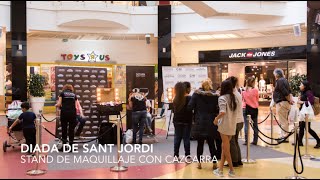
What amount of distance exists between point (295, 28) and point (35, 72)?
12.9 meters

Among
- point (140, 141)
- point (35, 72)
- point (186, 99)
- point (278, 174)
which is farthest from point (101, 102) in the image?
point (35, 72)

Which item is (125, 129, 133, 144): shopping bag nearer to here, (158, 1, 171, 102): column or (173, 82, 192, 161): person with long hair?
(173, 82, 192, 161): person with long hair

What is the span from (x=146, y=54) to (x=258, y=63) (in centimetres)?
608

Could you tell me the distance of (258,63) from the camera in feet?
67.4

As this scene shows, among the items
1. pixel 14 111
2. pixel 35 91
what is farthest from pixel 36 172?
pixel 35 91

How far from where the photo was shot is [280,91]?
8.73 metres

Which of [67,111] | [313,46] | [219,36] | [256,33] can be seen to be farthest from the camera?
[219,36]

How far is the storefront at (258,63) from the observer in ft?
63.5

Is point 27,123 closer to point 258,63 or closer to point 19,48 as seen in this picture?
point 19,48

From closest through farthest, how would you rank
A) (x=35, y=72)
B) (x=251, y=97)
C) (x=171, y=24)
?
(x=251, y=97) → (x=171, y=24) → (x=35, y=72)

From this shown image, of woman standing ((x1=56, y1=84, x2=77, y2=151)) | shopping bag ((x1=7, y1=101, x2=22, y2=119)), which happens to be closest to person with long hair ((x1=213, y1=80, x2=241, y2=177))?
woman standing ((x1=56, y1=84, x2=77, y2=151))

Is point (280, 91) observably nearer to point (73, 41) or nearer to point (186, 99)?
point (186, 99)

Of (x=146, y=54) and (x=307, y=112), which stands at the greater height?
(x=146, y=54)

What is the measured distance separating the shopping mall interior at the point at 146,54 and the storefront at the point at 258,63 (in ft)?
0.17
